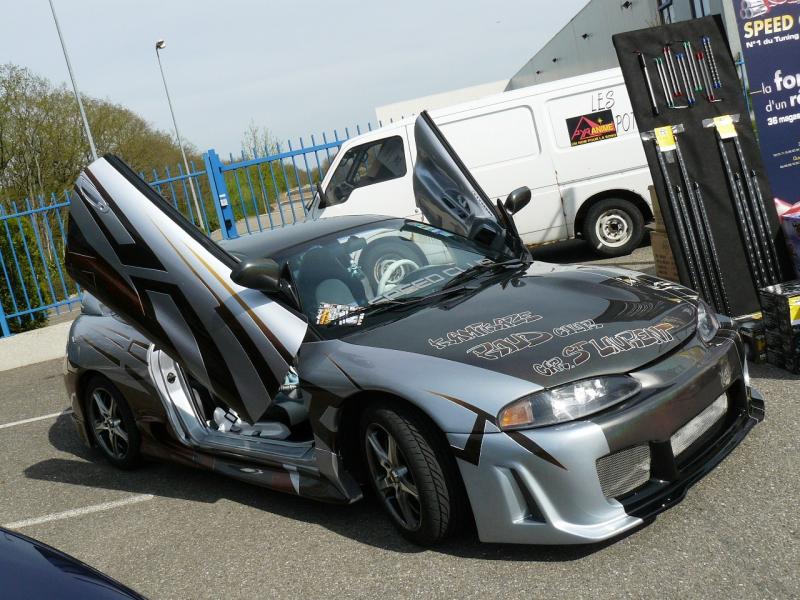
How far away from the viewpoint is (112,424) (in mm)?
5285

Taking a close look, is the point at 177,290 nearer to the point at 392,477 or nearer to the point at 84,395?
the point at 392,477

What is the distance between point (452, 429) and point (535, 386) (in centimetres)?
35

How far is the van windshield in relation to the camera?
10.1 m

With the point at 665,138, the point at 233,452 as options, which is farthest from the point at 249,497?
the point at 665,138

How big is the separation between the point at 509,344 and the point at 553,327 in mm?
237

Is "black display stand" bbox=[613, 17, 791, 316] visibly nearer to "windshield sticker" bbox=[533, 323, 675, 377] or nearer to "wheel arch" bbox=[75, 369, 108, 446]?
→ "windshield sticker" bbox=[533, 323, 675, 377]

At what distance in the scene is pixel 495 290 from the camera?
4.05 metres

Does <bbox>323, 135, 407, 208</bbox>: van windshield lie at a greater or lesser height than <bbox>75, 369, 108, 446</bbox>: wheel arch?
greater

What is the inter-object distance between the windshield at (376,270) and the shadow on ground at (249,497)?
904 millimetres

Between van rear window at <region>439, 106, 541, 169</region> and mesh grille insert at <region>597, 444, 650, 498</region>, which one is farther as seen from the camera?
van rear window at <region>439, 106, 541, 169</region>

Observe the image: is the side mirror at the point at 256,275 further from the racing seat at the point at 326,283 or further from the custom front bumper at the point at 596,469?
the custom front bumper at the point at 596,469

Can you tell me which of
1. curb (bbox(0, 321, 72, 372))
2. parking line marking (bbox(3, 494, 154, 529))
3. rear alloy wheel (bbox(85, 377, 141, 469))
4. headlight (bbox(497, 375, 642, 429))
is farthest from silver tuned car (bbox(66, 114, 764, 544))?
curb (bbox(0, 321, 72, 372))

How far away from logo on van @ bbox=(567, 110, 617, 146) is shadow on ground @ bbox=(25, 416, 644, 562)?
6.40m

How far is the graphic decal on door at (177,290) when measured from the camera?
3.71 meters
